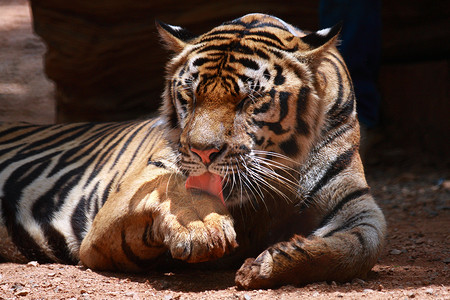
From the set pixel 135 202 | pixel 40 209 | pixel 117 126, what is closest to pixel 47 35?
pixel 117 126

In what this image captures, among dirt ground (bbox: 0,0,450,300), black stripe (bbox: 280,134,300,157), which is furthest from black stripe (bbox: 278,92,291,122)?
dirt ground (bbox: 0,0,450,300)

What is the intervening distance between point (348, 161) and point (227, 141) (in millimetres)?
748

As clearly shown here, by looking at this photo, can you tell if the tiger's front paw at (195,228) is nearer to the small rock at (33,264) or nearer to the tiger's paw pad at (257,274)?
the tiger's paw pad at (257,274)

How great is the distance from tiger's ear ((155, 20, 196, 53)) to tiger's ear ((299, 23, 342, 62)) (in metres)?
0.60

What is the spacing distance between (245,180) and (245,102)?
1.23ft

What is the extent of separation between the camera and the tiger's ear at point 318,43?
283cm

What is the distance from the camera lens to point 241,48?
2.80 m

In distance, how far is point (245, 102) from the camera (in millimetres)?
2650

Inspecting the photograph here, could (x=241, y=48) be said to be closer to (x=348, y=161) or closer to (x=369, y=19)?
(x=348, y=161)

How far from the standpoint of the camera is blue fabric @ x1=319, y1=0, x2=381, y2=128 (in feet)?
15.7

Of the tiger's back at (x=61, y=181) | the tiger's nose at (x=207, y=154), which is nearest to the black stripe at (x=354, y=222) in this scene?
the tiger's nose at (x=207, y=154)

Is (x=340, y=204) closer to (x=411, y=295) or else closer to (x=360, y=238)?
(x=360, y=238)

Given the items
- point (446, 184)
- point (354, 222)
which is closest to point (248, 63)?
point (354, 222)

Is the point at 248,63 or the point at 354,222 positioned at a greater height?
the point at 248,63
